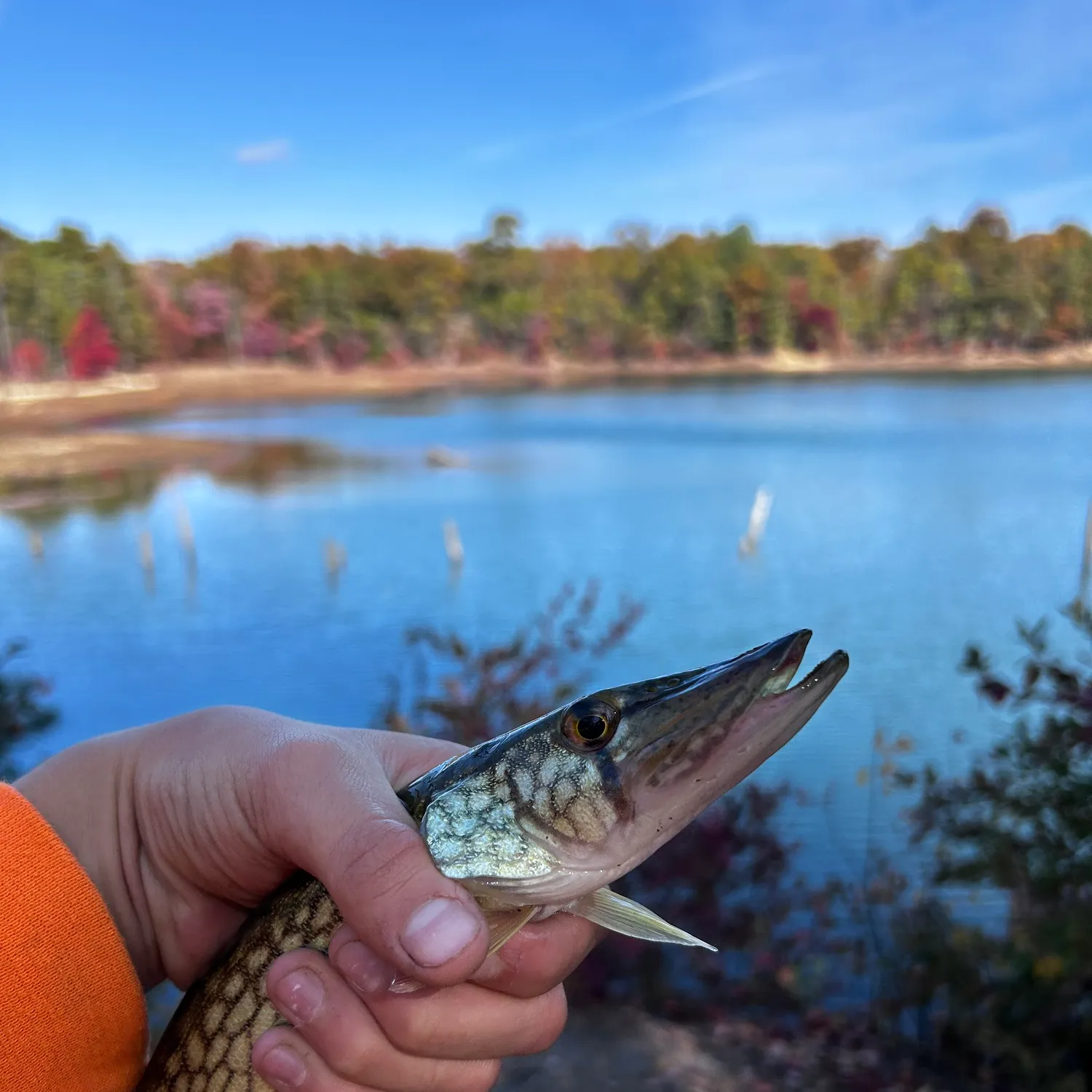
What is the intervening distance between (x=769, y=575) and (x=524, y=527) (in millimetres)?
6058

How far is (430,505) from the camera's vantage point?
68.4 feet

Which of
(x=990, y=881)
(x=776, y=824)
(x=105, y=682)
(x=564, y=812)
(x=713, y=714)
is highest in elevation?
(x=713, y=714)

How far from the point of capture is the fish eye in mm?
1343

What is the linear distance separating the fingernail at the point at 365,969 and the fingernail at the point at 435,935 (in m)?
0.14

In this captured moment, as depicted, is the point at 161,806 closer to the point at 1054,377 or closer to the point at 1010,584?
the point at 1010,584

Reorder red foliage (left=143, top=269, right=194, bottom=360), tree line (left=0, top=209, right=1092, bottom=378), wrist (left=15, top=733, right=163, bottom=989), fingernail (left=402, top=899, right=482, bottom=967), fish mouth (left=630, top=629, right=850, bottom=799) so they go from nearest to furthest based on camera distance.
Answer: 1. fish mouth (left=630, top=629, right=850, bottom=799)
2. fingernail (left=402, top=899, right=482, bottom=967)
3. wrist (left=15, top=733, right=163, bottom=989)
4. tree line (left=0, top=209, right=1092, bottom=378)
5. red foliage (left=143, top=269, right=194, bottom=360)

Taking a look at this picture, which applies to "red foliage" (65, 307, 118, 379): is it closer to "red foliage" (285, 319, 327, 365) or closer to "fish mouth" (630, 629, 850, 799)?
"red foliage" (285, 319, 327, 365)

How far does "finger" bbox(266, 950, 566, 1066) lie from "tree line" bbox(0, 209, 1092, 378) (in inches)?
1660

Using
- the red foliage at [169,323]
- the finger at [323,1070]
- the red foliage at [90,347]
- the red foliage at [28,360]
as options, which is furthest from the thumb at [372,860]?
the red foliage at [169,323]

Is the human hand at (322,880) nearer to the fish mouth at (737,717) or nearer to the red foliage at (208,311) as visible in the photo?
the fish mouth at (737,717)

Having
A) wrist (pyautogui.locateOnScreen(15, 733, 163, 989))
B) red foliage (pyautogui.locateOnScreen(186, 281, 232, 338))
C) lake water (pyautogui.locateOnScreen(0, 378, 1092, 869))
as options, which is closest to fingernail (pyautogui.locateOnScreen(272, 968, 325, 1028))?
wrist (pyautogui.locateOnScreen(15, 733, 163, 989))

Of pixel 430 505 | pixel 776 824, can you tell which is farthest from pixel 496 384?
pixel 776 824

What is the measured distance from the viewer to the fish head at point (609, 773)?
4.03 feet

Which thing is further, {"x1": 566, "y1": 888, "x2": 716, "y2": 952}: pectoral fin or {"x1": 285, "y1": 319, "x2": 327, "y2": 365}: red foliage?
{"x1": 285, "y1": 319, "x2": 327, "y2": 365}: red foliage
